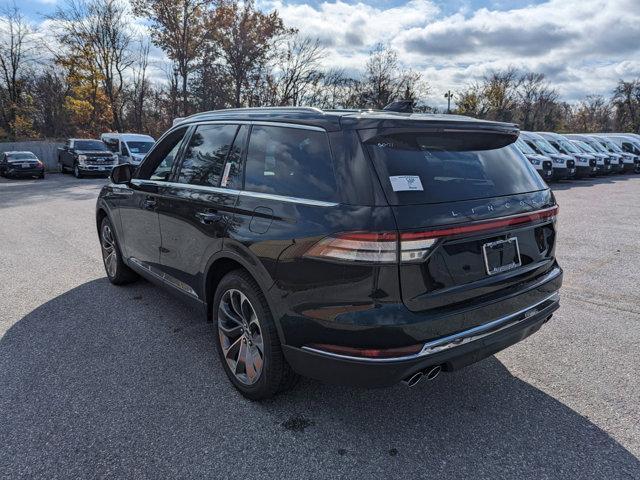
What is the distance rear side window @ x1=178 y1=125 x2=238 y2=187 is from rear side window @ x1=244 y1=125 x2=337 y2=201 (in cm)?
32

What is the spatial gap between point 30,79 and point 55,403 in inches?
1817

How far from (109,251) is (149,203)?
1675 mm

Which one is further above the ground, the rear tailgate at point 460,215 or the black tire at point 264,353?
the rear tailgate at point 460,215

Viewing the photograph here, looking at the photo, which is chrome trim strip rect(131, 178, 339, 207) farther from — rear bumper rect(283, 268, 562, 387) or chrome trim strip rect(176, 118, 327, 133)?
rear bumper rect(283, 268, 562, 387)

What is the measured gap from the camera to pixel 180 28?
3303 cm

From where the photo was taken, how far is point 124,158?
2220cm

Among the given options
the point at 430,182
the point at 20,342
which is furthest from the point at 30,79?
the point at 430,182

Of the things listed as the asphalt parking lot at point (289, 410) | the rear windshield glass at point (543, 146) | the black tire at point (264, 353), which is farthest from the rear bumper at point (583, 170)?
the black tire at point (264, 353)

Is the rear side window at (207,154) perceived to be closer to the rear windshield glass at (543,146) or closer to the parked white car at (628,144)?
the rear windshield glass at (543,146)

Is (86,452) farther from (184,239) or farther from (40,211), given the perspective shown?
(40,211)

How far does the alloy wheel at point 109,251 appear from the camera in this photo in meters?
5.17

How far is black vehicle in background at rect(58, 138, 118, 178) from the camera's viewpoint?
22.3m

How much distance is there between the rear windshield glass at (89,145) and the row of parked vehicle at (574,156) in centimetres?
2002

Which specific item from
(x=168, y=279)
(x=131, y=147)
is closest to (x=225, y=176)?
(x=168, y=279)
